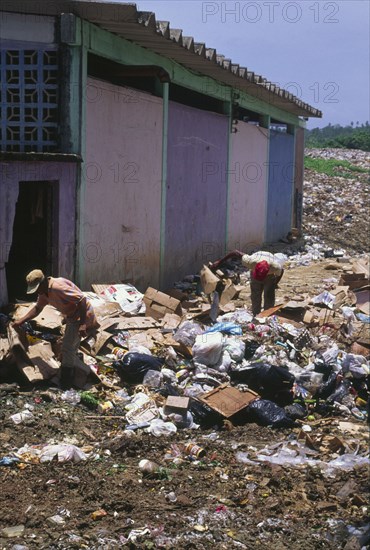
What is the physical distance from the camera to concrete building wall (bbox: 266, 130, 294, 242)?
21406 millimetres

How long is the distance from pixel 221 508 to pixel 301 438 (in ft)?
5.99

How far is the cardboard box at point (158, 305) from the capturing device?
34.9ft

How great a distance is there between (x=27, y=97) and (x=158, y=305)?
3.09m

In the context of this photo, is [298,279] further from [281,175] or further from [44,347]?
[44,347]

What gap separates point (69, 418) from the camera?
742 centimetres

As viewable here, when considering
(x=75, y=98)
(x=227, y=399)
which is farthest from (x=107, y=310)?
(x=227, y=399)

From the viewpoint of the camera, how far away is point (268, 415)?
7781mm

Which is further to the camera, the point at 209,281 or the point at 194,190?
the point at 194,190

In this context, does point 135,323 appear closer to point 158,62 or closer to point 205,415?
point 205,415

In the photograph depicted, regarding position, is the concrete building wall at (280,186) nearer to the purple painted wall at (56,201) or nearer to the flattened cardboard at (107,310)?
the flattened cardboard at (107,310)

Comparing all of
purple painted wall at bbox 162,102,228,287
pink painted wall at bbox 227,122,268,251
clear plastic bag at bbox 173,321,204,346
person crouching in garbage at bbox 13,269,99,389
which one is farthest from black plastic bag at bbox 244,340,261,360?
pink painted wall at bbox 227,122,268,251

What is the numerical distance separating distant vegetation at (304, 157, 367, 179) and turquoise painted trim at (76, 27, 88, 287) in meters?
24.4

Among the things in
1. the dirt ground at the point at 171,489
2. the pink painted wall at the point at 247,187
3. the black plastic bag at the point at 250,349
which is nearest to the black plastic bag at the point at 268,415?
the dirt ground at the point at 171,489

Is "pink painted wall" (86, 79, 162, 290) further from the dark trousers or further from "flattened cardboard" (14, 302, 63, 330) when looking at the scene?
the dark trousers
